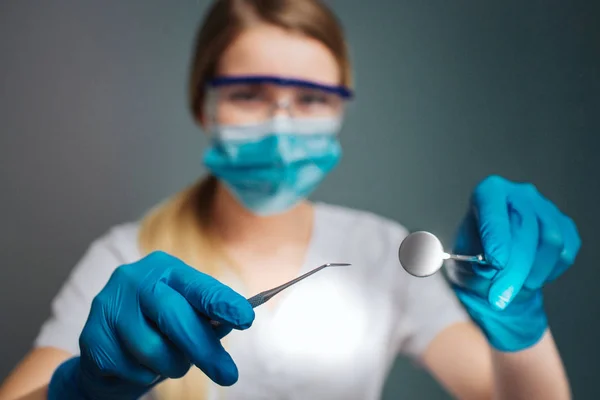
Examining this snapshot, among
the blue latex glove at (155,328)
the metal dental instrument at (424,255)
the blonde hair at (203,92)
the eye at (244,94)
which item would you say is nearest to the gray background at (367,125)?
the blonde hair at (203,92)

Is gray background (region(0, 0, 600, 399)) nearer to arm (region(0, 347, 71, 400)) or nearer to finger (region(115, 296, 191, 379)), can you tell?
arm (region(0, 347, 71, 400))

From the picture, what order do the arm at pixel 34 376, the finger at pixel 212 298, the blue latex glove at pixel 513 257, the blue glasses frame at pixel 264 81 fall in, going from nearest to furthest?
the finger at pixel 212 298
the blue latex glove at pixel 513 257
the arm at pixel 34 376
the blue glasses frame at pixel 264 81

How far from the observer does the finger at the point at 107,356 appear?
0.64m

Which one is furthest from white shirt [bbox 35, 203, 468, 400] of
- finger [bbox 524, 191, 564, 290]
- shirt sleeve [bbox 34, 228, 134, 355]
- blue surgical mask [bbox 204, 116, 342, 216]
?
finger [bbox 524, 191, 564, 290]

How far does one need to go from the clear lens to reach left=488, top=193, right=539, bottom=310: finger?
40 cm

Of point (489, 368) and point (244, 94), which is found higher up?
point (244, 94)

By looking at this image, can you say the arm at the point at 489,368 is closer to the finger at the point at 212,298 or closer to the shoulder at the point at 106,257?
the finger at the point at 212,298

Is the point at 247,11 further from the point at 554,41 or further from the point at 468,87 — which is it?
the point at 554,41

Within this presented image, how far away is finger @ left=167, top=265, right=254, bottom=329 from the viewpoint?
22.4 inches

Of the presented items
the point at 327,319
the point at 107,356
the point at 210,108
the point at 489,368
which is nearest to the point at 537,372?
the point at 489,368

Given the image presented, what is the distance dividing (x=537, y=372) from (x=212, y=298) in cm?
51

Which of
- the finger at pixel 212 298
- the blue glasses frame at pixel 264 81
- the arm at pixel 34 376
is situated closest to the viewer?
the finger at pixel 212 298

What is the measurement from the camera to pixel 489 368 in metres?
0.88

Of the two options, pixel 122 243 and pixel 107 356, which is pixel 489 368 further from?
pixel 122 243
